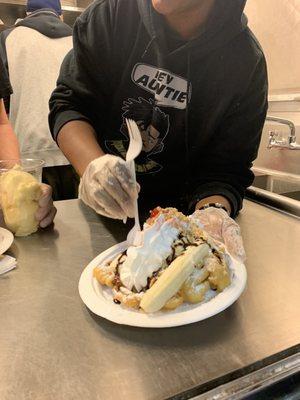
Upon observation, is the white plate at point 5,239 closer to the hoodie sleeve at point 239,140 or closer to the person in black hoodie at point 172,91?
the person in black hoodie at point 172,91

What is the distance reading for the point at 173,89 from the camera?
1119 mm

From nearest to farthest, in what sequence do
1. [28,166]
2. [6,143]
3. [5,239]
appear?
[5,239]
[28,166]
[6,143]

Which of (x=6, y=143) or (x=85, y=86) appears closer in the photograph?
(x=85, y=86)

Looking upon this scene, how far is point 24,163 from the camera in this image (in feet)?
3.76

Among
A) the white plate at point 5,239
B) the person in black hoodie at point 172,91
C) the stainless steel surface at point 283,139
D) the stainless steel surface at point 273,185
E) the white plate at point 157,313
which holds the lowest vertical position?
the stainless steel surface at point 273,185

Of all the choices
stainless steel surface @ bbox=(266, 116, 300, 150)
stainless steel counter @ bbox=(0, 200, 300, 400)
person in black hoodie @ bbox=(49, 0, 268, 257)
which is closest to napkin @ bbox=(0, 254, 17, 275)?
stainless steel counter @ bbox=(0, 200, 300, 400)

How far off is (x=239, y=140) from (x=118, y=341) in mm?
785

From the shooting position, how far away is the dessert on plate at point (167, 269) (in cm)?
62

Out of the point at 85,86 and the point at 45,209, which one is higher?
the point at 85,86

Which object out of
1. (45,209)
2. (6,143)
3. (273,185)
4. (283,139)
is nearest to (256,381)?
(45,209)

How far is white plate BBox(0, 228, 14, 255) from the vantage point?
0.86 m

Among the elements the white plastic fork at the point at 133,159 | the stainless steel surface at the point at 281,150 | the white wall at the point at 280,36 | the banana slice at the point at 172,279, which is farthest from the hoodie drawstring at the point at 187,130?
the white wall at the point at 280,36

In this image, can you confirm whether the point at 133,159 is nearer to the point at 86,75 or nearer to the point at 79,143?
the point at 79,143

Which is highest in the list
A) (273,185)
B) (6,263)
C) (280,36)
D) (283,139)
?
(280,36)
